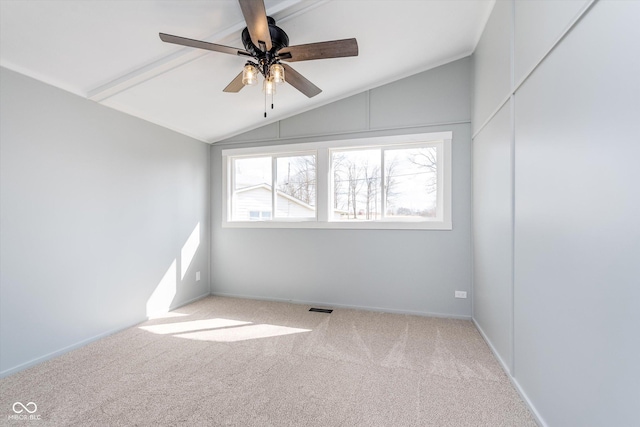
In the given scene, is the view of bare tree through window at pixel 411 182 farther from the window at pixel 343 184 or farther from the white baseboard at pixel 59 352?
the white baseboard at pixel 59 352

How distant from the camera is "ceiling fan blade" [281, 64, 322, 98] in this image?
226 cm

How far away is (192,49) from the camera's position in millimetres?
2377

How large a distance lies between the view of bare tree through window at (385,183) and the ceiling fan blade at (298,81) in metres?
1.50

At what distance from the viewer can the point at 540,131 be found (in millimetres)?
1684

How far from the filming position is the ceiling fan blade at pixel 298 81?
2264 mm

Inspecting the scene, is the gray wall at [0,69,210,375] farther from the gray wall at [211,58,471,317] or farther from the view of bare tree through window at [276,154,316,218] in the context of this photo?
the view of bare tree through window at [276,154,316,218]

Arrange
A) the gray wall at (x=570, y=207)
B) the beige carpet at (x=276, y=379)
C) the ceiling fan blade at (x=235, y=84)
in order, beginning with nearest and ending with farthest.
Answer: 1. the gray wall at (x=570, y=207)
2. the beige carpet at (x=276, y=379)
3. the ceiling fan blade at (x=235, y=84)

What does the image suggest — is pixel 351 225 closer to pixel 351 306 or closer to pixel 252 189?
pixel 351 306

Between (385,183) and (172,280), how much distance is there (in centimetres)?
319

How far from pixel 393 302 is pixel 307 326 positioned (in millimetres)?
1200

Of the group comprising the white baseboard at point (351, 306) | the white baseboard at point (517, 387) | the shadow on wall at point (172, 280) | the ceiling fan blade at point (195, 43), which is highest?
the ceiling fan blade at point (195, 43)

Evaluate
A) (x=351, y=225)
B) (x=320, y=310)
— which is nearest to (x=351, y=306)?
(x=320, y=310)

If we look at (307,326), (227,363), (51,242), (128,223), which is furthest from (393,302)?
(51,242)

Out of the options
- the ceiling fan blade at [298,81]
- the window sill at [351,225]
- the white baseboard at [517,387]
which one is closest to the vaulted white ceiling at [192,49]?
the ceiling fan blade at [298,81]
